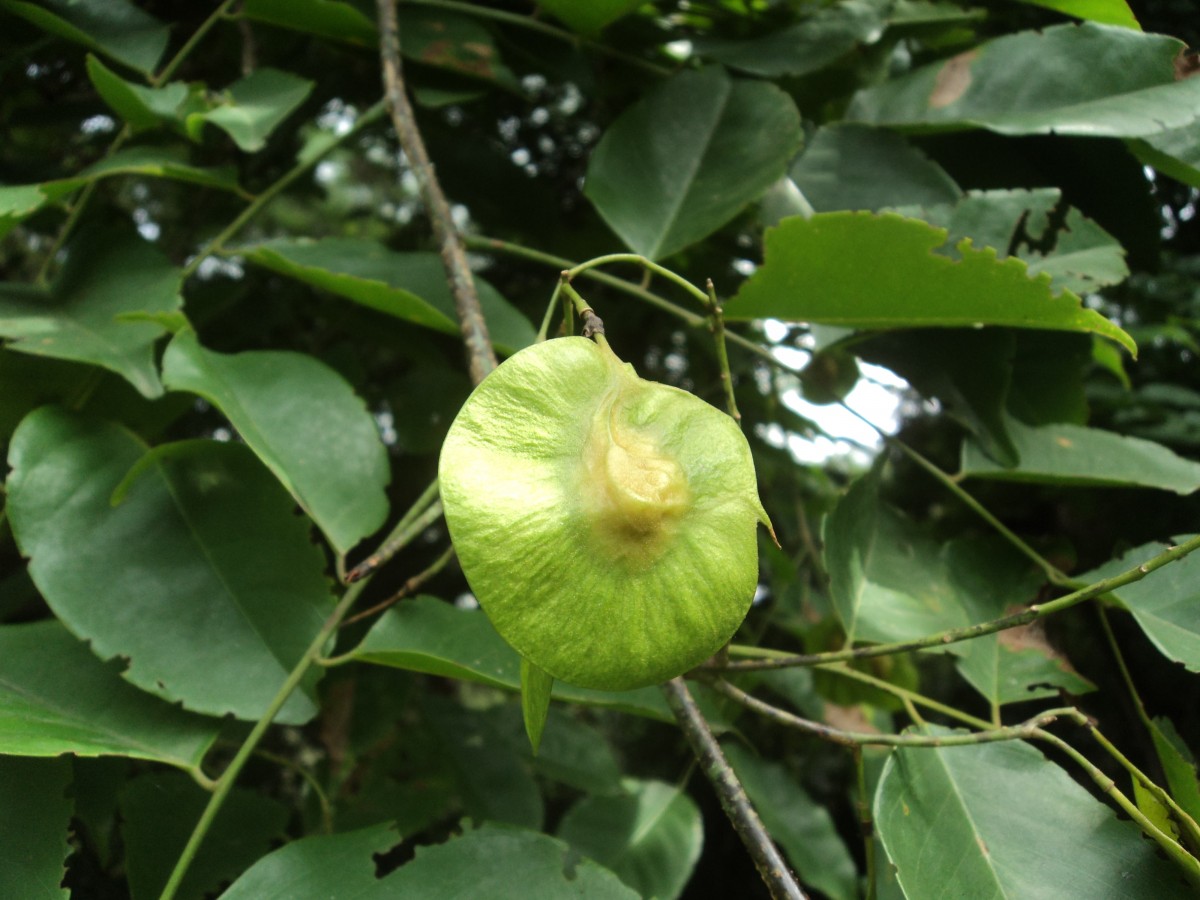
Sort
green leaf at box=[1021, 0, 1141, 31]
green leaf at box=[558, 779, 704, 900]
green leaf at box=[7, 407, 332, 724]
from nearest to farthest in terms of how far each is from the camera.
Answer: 1. green leaf at box=[7, 407, 332, 724]
2. green leaf at box=[1021, 0, 1141, 31]
3. green leaf at box=[558, 779, 704, 900]

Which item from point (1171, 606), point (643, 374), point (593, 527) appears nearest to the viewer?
point (593, 527)

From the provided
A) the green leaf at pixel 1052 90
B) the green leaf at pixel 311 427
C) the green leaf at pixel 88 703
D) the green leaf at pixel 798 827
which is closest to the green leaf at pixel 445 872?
the green leaf at pixel 88 703

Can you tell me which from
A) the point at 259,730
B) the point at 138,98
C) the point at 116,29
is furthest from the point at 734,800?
the point at 116,29

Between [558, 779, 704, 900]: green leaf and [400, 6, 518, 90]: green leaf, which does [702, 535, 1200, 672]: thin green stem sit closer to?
[558, 779, 704, 900]: green leaf

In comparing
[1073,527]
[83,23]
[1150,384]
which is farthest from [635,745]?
[83,23]

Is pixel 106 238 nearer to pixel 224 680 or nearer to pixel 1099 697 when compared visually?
pixel 224 680

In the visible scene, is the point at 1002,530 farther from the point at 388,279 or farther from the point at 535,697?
the point at 388,279

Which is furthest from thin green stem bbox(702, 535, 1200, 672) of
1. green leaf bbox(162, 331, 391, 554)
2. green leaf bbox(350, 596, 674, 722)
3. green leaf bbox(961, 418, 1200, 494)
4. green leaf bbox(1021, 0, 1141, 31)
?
green leaf bbox(1021, 0, 1141, 31)
